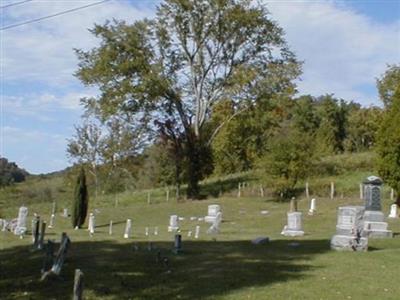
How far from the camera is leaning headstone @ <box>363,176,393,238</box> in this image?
23.6 meters

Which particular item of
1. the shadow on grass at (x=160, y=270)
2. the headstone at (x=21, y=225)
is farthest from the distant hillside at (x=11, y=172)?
the shadow on grass at (x=160, y=270)

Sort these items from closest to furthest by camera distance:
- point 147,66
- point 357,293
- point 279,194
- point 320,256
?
point 357,293
point 320,256
point 279,194
point 147,66

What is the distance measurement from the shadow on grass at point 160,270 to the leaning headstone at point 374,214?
13.0ft

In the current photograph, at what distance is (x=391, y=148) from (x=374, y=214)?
8.23 m

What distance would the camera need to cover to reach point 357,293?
1227 cm

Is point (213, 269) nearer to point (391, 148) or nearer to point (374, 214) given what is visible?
point (374, 214)

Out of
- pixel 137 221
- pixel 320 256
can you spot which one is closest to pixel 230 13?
pixel 137 221

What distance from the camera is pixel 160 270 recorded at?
15.0 meters

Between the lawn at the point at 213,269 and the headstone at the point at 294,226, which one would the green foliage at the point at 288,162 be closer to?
the lawn at the point at 213,269

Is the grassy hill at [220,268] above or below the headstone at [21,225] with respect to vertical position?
below

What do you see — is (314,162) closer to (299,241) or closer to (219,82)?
(219,82)

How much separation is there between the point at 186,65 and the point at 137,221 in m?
16.8

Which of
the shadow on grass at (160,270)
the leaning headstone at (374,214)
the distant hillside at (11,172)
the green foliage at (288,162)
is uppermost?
the distant hillside at (11,172)

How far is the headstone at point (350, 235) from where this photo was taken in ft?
60.6
